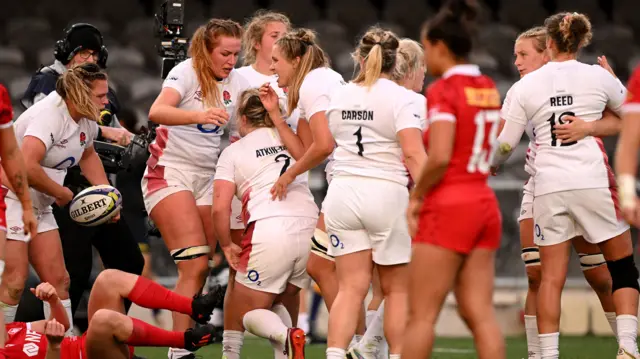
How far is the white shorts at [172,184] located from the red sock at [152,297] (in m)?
1.05

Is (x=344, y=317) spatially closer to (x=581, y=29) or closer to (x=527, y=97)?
(x=527, y=97)

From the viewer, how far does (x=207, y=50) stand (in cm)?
724

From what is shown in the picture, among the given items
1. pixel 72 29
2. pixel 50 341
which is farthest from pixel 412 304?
pixel 72 29

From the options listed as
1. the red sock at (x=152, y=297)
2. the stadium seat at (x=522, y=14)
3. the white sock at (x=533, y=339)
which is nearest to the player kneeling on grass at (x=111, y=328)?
the red sock at (x=152, y=297)

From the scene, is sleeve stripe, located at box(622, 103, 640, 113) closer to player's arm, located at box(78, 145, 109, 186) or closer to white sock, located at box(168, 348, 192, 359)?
white sock, located at box(168, 348, 192, 359)

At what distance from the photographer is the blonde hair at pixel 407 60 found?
6.61 metres

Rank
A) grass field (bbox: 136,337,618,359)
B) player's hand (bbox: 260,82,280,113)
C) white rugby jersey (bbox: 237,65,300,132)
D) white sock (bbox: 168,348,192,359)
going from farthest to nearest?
1. grass field (bbox: 136,337,618,359)
2. white rugby jersey (bbox: 237,65,300,132)
3. white sock (bbox: 168,348,192,359)
4. player's hand (bbox: 260,82,280,113)

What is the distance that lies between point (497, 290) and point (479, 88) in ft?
23.8

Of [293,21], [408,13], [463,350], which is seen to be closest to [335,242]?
[463,350]

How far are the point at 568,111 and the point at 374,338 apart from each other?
5.74ft

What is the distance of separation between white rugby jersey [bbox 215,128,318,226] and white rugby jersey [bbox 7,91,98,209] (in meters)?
0.95

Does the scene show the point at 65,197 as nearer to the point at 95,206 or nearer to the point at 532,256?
the point at 95,206

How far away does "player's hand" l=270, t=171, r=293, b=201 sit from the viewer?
6754 millimetres

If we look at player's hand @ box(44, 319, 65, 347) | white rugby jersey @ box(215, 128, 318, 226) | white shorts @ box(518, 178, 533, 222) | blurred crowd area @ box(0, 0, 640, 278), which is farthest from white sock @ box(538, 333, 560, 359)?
blurred crowd area @ box(0, 0, 640, 278)
